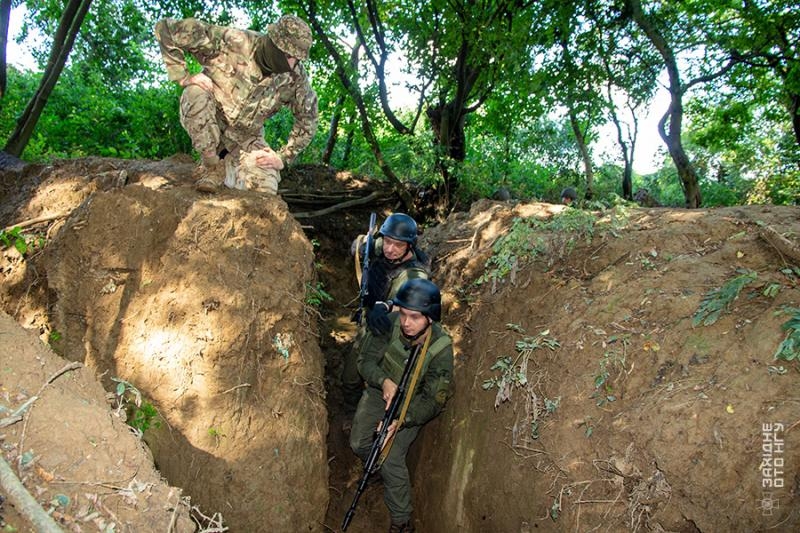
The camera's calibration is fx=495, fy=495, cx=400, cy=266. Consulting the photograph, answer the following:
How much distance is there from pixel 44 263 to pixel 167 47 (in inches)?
85.6

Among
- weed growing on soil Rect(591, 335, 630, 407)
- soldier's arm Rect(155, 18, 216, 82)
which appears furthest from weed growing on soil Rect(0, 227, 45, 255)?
weed growing on soil Rect(591, 335, 630, 407)

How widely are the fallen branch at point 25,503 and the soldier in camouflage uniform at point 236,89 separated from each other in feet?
10.3

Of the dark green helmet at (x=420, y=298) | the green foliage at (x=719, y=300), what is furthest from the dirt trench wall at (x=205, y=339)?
the green foliage at (x=719, y=300)

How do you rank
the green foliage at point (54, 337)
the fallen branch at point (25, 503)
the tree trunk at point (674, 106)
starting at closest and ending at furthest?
the fallen branch at point (25, 503) < the green foliage at point (54, 337) < the tree trunk at point (674, 106)

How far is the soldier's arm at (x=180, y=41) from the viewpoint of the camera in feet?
14.6

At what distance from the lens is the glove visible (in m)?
4.55

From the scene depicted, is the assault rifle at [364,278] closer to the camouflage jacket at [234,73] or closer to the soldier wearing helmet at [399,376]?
the soldier wearing helmet at [399,376]

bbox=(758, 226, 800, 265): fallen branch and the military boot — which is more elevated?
bbox=(758, 226, 800, 265): fallen branch

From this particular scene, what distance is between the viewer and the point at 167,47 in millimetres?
4484

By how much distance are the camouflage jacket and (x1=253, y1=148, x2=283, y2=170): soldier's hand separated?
0.13 metres

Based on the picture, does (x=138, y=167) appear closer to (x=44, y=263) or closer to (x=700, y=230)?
(x=44, y=263)

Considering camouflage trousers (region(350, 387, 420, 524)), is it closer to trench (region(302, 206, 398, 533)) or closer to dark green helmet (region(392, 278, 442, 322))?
trench (region(302, 206, 398, 533))

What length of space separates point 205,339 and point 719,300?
357 cm

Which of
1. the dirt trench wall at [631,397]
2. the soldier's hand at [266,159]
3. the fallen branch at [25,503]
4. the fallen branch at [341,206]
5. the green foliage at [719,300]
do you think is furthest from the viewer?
the fallen branch at [341,206]
